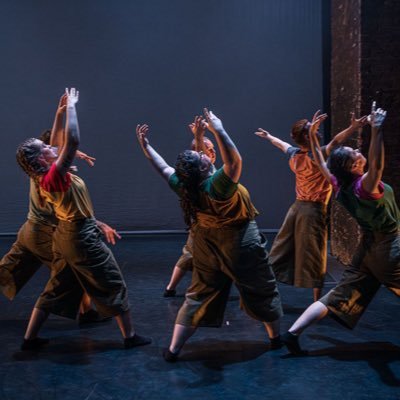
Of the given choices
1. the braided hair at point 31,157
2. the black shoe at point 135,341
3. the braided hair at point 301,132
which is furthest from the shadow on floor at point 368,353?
the braided hair at point 31,157

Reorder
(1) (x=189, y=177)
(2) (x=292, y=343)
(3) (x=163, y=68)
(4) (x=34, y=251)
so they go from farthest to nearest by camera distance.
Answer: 1. (3) (x=163, y=68)
2. (4) (x=34, y=251)
3. (2) (x=292, y=343)
4. (1) (x=189, y=177)

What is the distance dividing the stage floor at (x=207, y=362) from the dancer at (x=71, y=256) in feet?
0.78

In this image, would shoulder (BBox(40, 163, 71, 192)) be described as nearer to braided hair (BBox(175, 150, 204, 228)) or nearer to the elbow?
the elbow

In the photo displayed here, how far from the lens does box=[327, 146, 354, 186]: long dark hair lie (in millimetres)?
3564

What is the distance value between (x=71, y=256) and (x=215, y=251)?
0.86 m

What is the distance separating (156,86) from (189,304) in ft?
17.5

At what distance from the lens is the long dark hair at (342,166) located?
3.56 meters

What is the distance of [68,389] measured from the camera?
344 centimetres

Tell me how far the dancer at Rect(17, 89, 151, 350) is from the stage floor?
24 centimetres

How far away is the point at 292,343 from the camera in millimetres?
3865

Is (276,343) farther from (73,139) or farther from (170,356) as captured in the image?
(73,139)

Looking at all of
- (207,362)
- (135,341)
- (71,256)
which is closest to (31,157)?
(71,256)

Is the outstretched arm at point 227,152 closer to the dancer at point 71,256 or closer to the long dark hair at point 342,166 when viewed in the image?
the long dark hair at point 342,166

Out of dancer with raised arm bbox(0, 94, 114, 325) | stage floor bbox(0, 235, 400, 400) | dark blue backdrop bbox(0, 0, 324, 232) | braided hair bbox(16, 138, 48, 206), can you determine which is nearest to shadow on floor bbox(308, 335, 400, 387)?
stage floor bbox(0, 235, 400, 400)
